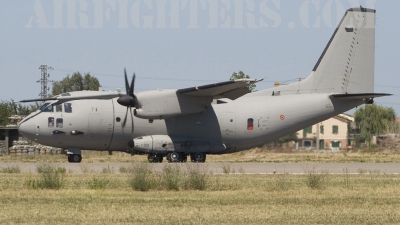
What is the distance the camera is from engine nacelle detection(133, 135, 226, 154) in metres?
36.8

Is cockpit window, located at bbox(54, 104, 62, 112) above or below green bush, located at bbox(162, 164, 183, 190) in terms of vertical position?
above

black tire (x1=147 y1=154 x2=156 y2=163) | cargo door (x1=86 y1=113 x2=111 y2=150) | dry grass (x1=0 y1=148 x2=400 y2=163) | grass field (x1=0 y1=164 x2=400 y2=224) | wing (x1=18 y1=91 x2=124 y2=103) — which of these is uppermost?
wing (x1=18 y1=91 x2=124 y2=103)

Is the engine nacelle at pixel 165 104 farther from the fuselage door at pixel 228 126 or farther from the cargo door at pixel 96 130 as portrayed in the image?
the fuselage door at pixel 228 126

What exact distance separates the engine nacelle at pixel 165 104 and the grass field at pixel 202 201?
29.6 feet

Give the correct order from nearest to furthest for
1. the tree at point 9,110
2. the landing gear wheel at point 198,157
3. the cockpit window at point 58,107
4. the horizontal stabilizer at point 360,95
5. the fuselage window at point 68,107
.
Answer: the fuselage window at point 68,107 < the cockpit window at point 58,107 < the horizontal stabilizer at point 360,95 < the landing gear wheel at point 198,157 < the tree at point 9,110

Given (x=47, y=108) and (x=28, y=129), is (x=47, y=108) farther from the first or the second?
(x=28, y=129)

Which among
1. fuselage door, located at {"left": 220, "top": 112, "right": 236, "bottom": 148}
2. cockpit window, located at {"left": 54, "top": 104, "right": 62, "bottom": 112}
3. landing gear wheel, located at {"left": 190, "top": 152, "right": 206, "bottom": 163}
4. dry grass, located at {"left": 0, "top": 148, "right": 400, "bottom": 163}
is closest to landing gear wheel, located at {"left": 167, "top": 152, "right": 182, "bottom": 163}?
landing gear wheel, located at {"left": 190, "top": 152, "right": 206, "bottom": 163}

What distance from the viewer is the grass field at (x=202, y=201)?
15648 mm

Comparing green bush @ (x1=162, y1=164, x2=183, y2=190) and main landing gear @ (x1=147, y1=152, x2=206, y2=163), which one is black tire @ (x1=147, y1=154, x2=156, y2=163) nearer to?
main landing gear @ (x1=147, y1=152, x2=206, y2=163)

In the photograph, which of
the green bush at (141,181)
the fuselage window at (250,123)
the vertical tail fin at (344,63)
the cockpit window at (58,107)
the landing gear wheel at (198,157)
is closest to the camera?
the green bush at (141,181)

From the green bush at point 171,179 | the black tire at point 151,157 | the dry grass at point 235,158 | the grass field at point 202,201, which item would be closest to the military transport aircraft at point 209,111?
the black tire at point 151,157

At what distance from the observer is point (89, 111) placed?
3650 centimetres

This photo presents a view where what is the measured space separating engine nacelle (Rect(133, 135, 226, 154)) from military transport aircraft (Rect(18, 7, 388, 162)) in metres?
0.05

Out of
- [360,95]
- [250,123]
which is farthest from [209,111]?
[360,95]
